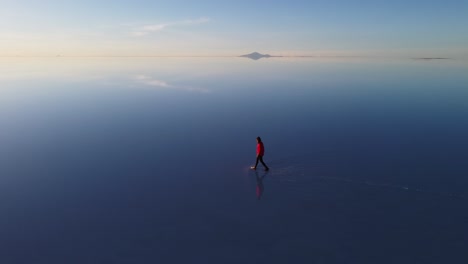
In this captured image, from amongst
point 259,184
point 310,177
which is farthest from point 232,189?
point 310,177

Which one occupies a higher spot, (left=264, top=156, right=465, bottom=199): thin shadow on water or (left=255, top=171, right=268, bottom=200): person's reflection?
(left=264, top=156, right=465, bottom=199): thin shadow on water

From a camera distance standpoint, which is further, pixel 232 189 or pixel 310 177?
pixel 310 177

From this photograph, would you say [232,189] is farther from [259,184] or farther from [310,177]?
[310,177]

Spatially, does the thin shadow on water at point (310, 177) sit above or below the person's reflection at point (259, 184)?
above

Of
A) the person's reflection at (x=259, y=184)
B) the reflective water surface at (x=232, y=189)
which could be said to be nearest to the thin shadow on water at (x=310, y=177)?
the reflective water surface at (x=232, y=189)

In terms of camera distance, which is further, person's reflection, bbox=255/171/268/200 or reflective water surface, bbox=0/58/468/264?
person's reflection, bbox=255/171/268/200

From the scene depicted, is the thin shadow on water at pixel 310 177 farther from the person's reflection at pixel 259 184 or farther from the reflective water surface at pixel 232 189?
the person's reflection at pixel 259 184

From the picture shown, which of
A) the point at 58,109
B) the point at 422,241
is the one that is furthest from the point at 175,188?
the point at 58,109

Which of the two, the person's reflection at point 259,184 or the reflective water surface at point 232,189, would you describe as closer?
the reflective water surface at point 232,189

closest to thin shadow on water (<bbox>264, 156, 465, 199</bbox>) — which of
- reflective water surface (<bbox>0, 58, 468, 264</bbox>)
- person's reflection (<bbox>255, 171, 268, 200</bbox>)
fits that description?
reflective water surface (<bbox>0, 58, 468, 264</bbox>)

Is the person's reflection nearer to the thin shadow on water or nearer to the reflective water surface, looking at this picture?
the reflective water surface
